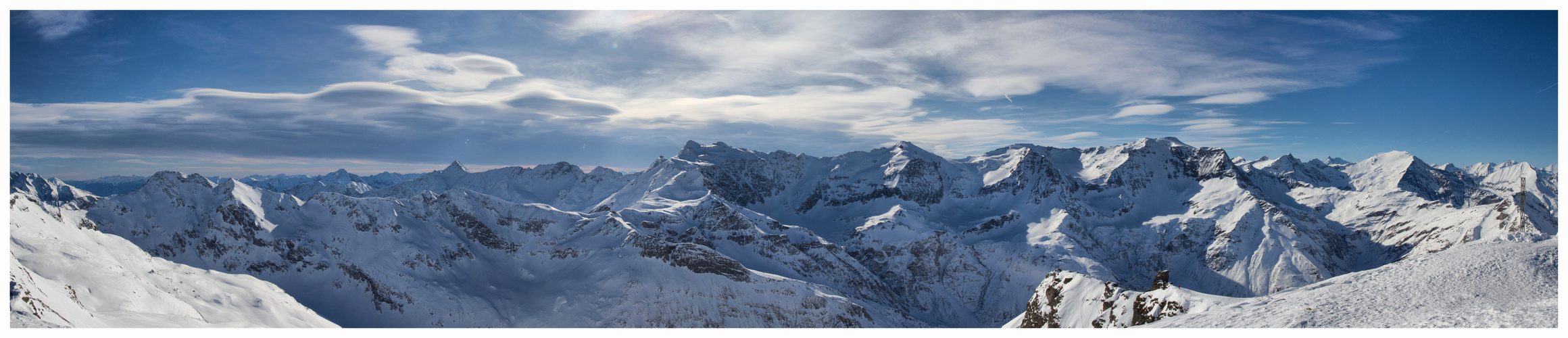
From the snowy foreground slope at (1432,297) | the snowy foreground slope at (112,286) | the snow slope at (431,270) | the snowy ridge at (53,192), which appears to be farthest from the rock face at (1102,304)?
the snowy ridge at (53,192)

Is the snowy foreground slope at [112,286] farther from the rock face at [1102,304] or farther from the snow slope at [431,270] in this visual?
the rock face at [1102,304]

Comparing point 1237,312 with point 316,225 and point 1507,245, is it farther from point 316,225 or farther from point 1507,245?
point 316,225

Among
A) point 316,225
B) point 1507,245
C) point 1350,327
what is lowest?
point 316,225

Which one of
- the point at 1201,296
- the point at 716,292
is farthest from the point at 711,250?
the point at 1201,296

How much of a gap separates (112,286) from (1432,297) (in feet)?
481

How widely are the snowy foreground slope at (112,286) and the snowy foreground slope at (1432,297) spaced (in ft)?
309

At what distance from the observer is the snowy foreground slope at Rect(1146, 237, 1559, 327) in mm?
26891

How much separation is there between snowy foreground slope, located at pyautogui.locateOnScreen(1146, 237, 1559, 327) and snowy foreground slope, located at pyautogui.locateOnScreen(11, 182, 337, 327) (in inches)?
3703

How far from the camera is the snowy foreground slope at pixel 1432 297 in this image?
88.2 feet

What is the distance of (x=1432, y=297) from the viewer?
31219 millimetres

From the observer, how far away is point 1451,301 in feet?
99.3

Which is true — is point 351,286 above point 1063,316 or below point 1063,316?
below

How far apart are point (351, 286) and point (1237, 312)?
18341 cm

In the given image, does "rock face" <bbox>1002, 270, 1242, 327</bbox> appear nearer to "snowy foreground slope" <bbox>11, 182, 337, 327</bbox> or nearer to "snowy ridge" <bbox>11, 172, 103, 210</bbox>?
"snowy foreground slope" <bbox>11, 182, 337, 327</bbox>
